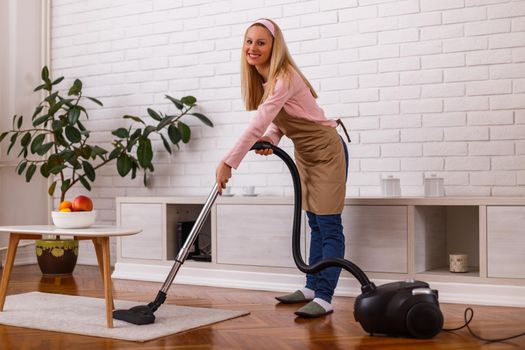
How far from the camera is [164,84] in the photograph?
5434mm

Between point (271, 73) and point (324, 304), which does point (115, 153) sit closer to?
point (271, 73)

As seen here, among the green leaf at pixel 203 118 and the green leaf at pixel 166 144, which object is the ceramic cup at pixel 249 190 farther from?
the green leaf at pixel 166 144

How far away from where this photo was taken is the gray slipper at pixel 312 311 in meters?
3.41

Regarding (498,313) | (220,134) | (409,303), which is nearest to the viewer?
(409,303)

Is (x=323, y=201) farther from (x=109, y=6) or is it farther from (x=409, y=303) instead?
(x=109, y=6)

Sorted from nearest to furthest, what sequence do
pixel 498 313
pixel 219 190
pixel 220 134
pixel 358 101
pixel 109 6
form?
pixel 219 190
pixel 498 313
pixel 358 101
pixel 220 134
pixel 109 6

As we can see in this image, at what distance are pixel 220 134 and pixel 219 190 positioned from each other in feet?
6.52

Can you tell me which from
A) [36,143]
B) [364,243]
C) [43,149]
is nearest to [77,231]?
[364,243]

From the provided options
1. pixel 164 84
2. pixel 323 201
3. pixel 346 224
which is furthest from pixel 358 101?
pixel 164 84

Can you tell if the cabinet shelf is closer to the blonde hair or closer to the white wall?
the blonde hair

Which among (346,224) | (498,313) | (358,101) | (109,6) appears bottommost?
(498,313)

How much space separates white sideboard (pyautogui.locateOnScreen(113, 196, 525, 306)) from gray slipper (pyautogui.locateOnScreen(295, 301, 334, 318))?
0.66m

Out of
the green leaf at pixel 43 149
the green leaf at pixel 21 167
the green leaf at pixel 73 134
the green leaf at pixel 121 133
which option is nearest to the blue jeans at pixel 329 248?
the green leaf at pixel 121 133

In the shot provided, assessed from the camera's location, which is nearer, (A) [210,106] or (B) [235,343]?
(B) [235,343]
